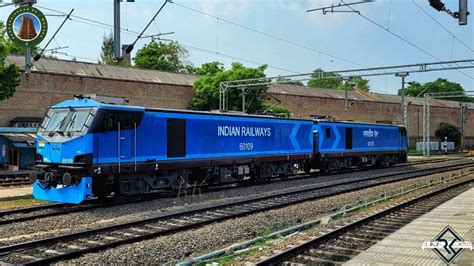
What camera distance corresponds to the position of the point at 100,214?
1342 centimetres

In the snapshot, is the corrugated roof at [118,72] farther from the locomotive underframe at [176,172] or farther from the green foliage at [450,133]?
the green foliage at [450,133]

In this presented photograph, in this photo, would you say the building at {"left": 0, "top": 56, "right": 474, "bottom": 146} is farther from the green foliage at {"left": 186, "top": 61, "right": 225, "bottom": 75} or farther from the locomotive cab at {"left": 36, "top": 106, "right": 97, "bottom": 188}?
the locomotive cab at {"left": 36, "top": 106, "right": 97, "bottom": 188}

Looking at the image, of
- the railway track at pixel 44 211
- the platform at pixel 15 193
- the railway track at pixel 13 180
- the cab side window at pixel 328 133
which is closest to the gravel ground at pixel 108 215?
the railway track at pixel 44 211

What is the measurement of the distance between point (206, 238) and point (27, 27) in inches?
524

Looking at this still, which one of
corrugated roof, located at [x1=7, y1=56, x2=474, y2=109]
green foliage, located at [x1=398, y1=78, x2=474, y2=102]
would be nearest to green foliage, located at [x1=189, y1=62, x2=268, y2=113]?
corrugated roof, located at [x1=7, y1=56, x2=474, y2=109]

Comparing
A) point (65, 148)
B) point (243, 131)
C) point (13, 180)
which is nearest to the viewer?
point (65, 148)

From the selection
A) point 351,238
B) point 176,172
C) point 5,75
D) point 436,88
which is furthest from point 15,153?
point 436,88

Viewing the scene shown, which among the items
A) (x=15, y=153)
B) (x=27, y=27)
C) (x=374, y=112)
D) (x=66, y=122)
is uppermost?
(x=374, y=112)

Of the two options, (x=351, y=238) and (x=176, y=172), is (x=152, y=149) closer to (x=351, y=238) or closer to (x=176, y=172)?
(x=176, y=172)

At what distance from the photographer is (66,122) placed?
14.9 meters

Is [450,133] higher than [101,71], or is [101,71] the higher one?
[101,71]

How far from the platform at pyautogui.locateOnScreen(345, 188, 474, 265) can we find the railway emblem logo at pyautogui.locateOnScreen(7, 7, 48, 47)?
1549cm

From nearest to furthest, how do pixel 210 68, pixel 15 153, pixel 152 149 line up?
pixel 152 149, pixel 15 153, pixel 210 68

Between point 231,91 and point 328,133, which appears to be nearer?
point 328,133
